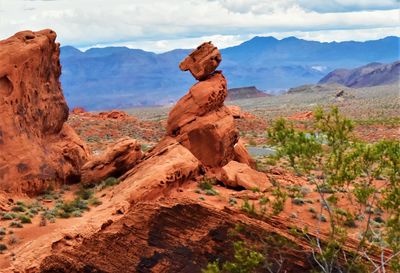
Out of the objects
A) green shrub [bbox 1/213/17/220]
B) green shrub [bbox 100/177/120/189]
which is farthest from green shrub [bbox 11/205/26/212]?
green shrub [bbox 100/177/120/189]

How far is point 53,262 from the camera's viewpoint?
20.2 meters

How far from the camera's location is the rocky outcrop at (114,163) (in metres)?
27.9

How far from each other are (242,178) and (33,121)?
1167 cm

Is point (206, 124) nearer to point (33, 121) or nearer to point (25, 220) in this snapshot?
point (33, 121)

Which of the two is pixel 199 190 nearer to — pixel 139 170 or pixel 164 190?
pixel 164 190

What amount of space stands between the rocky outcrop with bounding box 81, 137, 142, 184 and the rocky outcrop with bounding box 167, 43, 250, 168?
2588 millimetres

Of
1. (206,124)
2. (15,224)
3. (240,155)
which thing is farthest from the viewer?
(240,155)

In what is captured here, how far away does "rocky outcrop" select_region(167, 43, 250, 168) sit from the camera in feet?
92.9

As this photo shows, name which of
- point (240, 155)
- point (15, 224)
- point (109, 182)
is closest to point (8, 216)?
point (15, 224)

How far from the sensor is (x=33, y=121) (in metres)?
29.1

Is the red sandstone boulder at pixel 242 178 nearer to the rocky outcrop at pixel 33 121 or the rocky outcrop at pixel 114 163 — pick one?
the rocky outcrop at pixel 114 163

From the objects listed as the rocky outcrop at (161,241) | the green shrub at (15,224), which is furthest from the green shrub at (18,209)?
the rocky outcrop at (161,241)

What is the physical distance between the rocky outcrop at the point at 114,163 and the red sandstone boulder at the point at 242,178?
5.20 meters

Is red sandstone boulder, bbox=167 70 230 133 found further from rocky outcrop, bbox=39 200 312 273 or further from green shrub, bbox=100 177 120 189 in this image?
rocky outcrop, bbox=39 200 312 273
